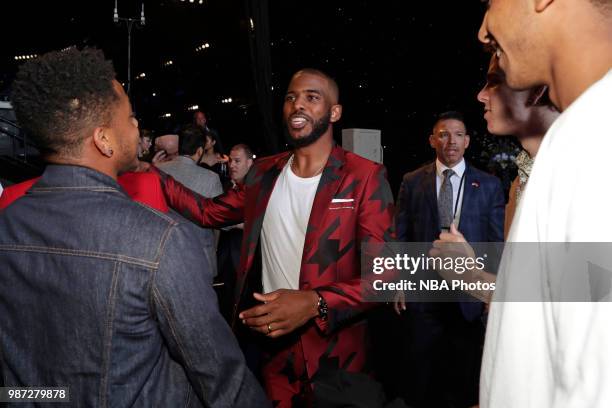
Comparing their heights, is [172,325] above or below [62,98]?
below

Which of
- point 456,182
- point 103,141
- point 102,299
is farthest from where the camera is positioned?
point 456,182

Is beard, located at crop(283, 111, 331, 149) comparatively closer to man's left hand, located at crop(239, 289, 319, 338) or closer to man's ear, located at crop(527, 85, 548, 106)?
man's left hand, located at crop(239, 289, 319, 338)

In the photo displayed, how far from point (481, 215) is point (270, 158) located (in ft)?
7.33

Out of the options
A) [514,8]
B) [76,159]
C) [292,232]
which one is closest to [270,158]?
[292,232]

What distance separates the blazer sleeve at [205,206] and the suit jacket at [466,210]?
2.25 meters

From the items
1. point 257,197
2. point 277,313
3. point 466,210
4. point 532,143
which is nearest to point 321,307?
point 277,313

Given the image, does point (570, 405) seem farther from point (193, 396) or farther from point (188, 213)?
point (188, 213)

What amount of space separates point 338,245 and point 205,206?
2.82ft

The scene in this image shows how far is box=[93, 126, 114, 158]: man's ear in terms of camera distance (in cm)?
142

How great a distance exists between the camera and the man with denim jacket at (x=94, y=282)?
50.4 inches

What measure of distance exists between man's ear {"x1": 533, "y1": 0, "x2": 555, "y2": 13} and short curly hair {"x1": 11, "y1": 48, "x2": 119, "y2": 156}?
1.10 meters

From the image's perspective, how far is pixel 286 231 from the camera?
2641 mm

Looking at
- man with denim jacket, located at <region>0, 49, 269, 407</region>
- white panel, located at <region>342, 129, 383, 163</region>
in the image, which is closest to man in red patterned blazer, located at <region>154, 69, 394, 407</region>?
man with denim jacket, located at <region>0, 49, 269, 407</region>

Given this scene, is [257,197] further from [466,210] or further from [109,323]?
[466,210]
